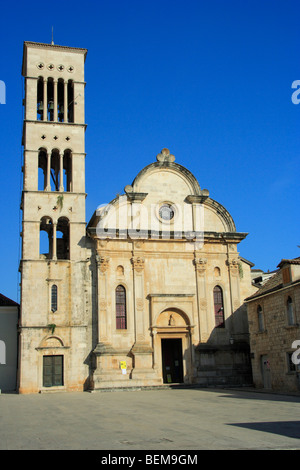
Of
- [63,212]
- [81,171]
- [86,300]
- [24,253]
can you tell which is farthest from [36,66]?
[86,300]

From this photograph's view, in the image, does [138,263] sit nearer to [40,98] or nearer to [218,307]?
[218,307]

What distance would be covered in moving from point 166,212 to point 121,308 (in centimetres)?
792

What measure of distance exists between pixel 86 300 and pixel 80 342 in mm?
2822

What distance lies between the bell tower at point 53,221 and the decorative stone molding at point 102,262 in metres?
1.02

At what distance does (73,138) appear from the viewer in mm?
38031

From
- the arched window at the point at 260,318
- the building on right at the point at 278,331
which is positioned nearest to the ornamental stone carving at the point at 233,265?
the building on right at the point at 278,331

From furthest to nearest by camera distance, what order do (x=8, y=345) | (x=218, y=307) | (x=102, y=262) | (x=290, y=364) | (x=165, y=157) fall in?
(x=8, y=345), (x=165, y=157), (x=218, y=307), (x=102, y=262), (x=290, y=364)

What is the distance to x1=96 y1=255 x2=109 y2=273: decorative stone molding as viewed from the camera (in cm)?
3509

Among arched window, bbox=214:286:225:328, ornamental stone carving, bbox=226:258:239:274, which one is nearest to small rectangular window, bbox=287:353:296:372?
arched window, bbox=214:286:225:328

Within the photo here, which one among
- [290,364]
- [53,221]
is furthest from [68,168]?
[290,364]

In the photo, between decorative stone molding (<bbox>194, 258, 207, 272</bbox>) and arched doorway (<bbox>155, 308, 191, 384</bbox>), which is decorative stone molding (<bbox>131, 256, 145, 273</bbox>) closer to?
arched doorway (<bbox>155, 308, 191, 384</bbox>)

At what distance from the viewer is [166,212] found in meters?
38.1

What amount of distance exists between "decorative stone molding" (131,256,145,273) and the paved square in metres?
14.9

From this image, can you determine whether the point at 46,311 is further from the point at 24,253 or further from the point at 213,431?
the point at 213,431
